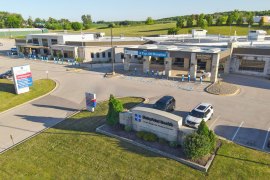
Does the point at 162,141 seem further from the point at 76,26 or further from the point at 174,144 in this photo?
the point at 76,26

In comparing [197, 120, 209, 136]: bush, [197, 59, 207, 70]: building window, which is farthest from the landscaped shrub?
[197, 59, 207, 70]: building window

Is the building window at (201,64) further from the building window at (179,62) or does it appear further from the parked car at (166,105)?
the parked car at (166,105)

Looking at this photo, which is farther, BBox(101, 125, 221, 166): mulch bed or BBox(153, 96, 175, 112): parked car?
BBox(153, 96, 175, 112): parked car

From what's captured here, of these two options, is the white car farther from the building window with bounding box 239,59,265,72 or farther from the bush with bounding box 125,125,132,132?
the building window with bounding box 239,59,265,72

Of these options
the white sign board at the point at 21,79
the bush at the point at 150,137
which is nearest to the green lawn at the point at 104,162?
the bush at the point at 150,137

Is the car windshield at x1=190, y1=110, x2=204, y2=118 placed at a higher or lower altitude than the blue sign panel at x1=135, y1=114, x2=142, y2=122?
lower

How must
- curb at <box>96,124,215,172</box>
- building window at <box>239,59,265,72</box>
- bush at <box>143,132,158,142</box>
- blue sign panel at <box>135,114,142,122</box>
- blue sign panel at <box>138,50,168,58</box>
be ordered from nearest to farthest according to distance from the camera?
1. curb at <box>96,124,215,172</box>
2. bush at <box>143,132,158,142</box>
3. blue sign panel at <box>135,114,142,122</box>
4. blue sign panel at <box>138,50,168,58</box>
5. building window at <box>239,59,265,72</box>

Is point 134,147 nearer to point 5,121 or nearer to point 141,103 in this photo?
point 141,103

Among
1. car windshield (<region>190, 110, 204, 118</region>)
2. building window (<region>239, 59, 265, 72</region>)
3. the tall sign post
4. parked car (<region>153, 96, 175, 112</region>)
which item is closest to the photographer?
car windshield (<region>190, 110, 204, 118</region>)
